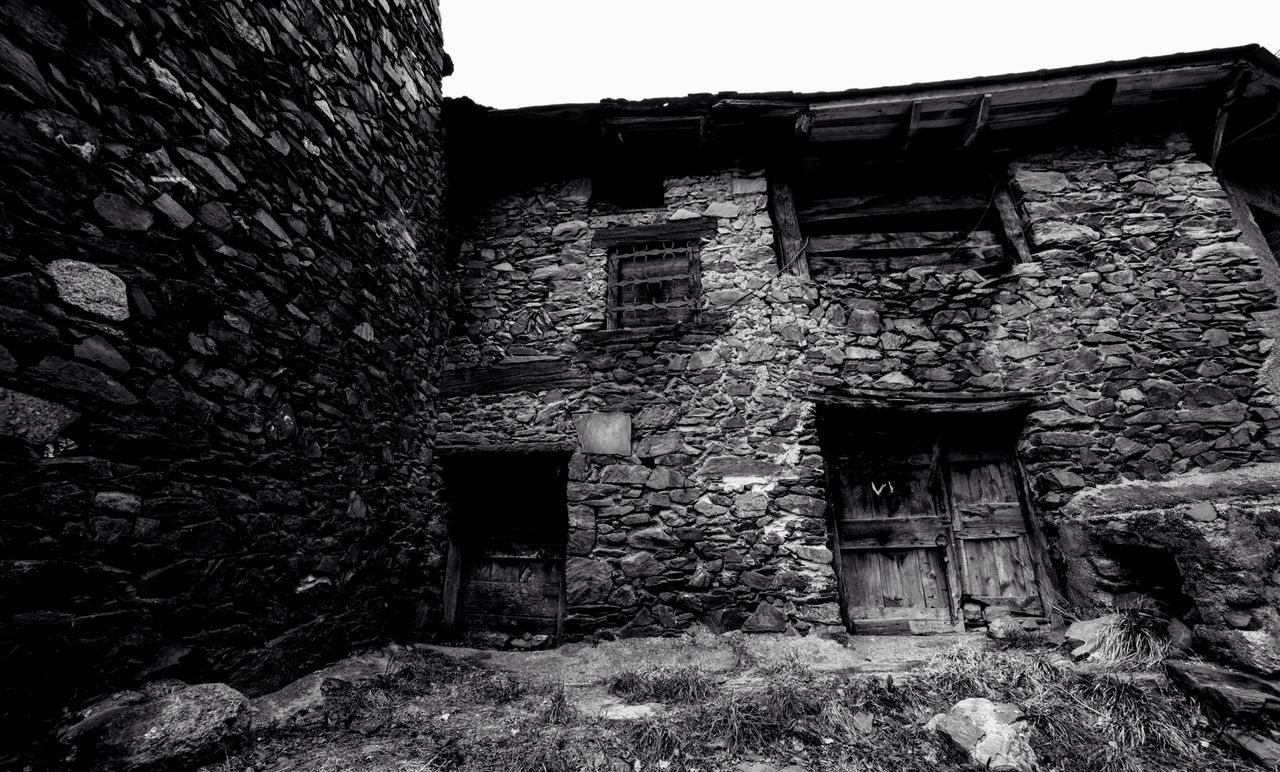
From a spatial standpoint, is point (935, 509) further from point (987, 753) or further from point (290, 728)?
point (290, 728)

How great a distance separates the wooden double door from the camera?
4.70 meters

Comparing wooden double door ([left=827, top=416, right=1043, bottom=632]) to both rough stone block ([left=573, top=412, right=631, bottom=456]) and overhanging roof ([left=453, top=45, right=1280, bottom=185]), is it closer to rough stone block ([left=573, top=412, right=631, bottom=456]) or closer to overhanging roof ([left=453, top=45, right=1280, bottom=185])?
rough stone block ([left=573, top=412, right=631, bottom=456])

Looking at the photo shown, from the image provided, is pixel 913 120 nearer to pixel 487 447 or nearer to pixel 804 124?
pixel 804 124

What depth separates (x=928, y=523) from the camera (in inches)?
193

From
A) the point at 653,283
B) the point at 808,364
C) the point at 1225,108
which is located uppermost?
the point at 1225,108

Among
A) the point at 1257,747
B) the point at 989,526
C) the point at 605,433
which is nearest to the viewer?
the point at 1257,747

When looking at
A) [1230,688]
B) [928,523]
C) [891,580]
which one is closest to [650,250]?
[928,523]

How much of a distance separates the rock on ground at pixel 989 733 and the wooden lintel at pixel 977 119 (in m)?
5.11

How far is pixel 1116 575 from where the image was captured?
3.97 meters

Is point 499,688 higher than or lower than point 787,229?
lower

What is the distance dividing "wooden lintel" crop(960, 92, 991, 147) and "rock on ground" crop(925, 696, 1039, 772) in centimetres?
511

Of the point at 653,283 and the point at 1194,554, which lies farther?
the point at 653,283

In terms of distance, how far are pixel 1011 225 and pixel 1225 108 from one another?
2100 mm

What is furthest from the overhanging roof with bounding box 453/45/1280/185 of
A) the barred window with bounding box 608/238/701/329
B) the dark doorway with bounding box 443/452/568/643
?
the dark doorway with bounding box 443/452/568/643
